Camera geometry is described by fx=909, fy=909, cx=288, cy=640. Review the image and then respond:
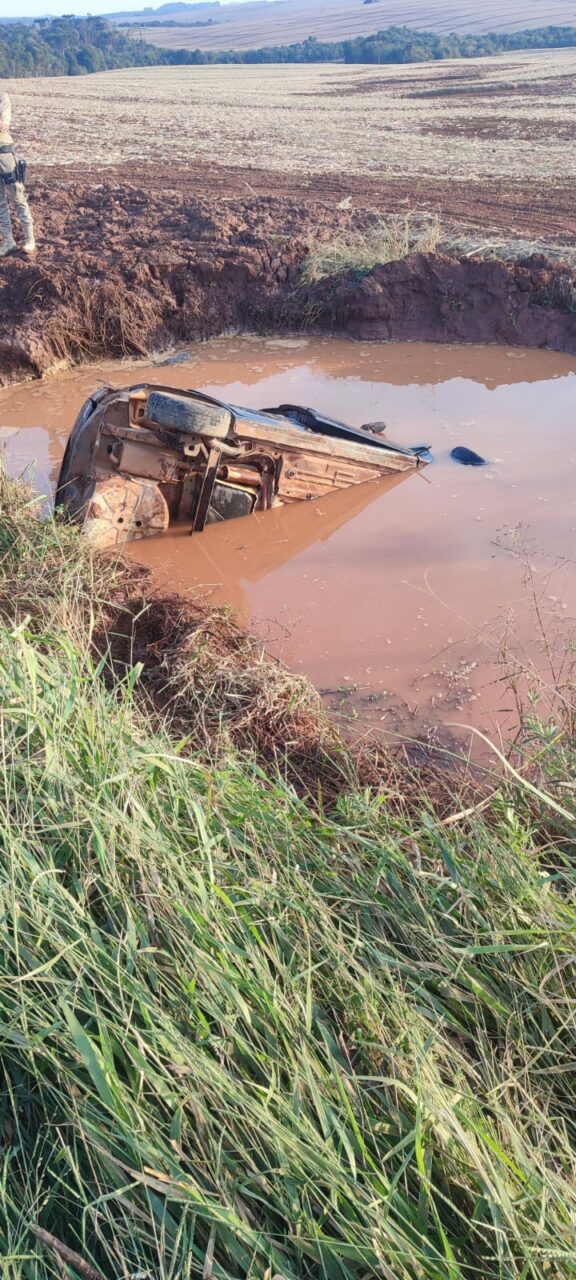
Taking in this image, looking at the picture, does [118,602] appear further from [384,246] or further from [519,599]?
[384,246]

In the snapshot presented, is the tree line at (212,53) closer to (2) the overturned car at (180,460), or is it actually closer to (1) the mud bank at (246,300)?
(1) the mud bank at (246,300)

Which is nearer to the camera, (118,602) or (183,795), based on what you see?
(183,795)

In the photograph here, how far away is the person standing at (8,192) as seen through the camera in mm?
12117

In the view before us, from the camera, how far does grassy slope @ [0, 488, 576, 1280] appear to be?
1.85 meters

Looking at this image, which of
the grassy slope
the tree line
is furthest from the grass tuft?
the tree line

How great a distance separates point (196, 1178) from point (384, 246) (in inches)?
→ 444

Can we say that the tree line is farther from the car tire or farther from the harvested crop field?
the car tire

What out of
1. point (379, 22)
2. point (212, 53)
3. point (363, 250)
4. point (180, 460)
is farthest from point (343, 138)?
point (379, 22)

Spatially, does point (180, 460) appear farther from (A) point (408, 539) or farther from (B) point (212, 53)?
(B) point (212, 53)

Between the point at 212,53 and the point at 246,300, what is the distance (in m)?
55.3

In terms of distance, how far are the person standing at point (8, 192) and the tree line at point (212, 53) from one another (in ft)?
134

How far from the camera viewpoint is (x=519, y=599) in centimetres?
614

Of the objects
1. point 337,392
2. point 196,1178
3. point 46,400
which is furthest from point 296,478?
point 196,1178

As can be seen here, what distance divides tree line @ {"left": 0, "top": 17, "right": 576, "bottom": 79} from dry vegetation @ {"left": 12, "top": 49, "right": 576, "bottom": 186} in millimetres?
Result: 8131
